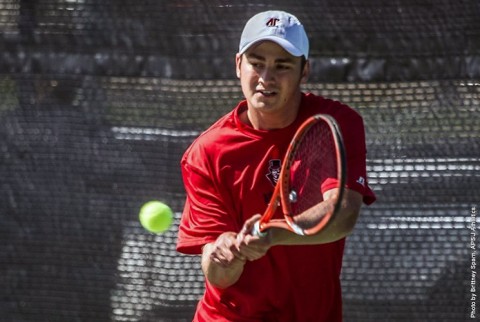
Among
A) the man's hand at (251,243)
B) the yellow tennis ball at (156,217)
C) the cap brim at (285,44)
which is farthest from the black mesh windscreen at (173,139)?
the man's hand at (251,243)

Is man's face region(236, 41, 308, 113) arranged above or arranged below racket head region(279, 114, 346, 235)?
above

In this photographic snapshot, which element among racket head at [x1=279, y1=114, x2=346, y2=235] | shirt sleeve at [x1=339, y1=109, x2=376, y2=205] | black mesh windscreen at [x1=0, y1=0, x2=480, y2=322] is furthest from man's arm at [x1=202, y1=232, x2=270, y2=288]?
black mesh windscreen at [x1=0, y1=0, x2=480, y2=322]

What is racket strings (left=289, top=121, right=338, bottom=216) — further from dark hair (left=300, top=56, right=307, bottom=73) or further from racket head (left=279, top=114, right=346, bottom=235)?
dark hair (left=300, top=56, right=307, bottom=73)

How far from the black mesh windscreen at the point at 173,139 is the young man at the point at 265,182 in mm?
1036

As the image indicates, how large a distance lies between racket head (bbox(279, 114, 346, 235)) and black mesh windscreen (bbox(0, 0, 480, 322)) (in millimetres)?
1260

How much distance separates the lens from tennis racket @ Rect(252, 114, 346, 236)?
8.54ft

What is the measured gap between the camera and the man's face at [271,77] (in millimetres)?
2996

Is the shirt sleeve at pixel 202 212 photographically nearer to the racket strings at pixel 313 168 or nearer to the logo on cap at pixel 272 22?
the racket strings at pixel 313 168

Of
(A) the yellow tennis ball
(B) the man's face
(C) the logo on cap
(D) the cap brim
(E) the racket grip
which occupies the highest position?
(C) the logo on cap

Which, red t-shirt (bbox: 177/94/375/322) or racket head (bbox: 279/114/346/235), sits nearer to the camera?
racket head (bbox: 279/114/346/235)

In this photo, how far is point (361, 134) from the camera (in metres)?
2.98

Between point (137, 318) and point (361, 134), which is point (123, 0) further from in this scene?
point (361, 134)

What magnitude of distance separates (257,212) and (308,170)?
0.24 metres

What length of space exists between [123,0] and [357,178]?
5.76 feet
